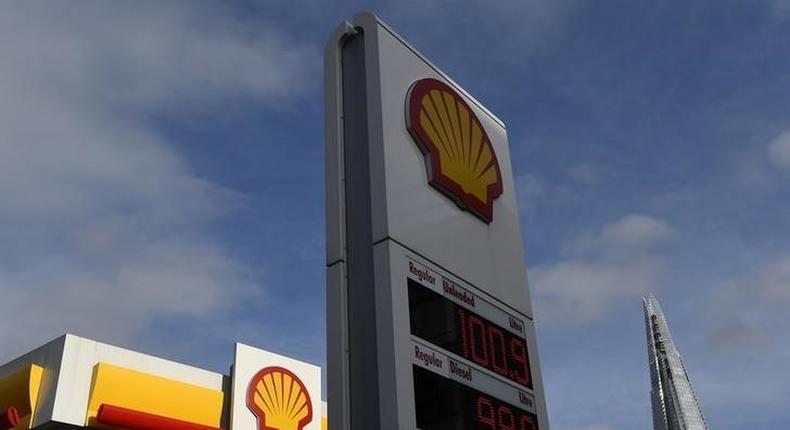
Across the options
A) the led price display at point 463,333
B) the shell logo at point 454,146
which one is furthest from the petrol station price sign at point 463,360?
the shell logo at point 454,146

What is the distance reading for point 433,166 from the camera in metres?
10.9

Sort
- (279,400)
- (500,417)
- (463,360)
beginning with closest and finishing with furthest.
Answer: (463,360)
(500,417)
(279,400)

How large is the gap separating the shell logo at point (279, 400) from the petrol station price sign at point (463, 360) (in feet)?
55.8

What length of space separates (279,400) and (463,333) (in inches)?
722

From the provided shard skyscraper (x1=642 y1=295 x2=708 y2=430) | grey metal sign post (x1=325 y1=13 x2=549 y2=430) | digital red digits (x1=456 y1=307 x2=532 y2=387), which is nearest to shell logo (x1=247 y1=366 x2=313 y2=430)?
grey metal sign post (x1=325 y1=13 x2=549 y2=430)

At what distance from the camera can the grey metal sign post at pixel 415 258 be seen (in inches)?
351

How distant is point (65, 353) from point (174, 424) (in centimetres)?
357

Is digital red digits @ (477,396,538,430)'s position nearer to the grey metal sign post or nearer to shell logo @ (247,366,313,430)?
the grey metal sign post

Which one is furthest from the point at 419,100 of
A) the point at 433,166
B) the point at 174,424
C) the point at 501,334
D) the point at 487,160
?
the point at 174,424

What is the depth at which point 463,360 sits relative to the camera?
954 cm

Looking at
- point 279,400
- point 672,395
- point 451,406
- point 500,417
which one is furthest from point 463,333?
point 672,395

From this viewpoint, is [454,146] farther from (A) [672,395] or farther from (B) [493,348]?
(A) [672,395]

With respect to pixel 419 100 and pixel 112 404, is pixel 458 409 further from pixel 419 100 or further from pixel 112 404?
pixel 112 404

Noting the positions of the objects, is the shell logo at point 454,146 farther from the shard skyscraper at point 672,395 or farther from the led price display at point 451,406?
the shard skyscraper at point 672,395
